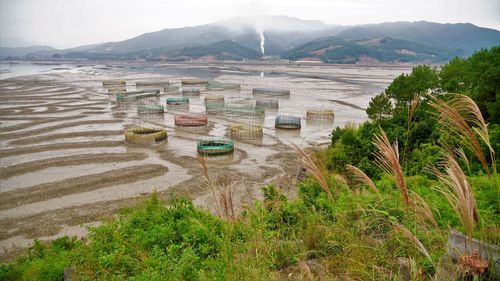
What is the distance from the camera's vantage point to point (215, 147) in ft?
74.9

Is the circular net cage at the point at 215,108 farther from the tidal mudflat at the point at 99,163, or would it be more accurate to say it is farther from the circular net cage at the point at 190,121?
the circular net cage at the point at 190,121

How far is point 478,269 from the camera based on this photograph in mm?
2641

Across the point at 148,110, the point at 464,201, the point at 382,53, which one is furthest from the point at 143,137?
the point at 382,53

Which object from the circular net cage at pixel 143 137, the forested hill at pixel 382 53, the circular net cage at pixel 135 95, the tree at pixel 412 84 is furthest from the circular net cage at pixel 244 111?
the forested hill at pixel 382 53

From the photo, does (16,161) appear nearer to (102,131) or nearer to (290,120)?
(102,131)

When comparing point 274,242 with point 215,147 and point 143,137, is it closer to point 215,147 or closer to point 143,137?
point 215,147

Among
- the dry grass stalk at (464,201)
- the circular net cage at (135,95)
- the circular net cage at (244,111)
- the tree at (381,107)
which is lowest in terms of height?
Answer: the circular net cage at (244,111)

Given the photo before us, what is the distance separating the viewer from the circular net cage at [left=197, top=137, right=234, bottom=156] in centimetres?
2262

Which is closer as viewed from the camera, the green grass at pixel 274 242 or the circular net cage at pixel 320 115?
the green grass at pixel 274 242

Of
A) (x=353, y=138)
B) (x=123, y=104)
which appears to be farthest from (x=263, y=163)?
(x=123, y=104)

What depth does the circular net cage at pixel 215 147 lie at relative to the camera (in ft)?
74.2

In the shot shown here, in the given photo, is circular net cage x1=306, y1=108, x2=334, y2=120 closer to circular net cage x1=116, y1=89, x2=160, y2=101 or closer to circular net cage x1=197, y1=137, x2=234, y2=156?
circular net cage x1=197, y1=137, x2=234, y2=156

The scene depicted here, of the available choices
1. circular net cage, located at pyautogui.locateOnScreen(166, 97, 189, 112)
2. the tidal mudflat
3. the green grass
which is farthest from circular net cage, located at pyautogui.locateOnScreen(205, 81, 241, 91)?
the green grass

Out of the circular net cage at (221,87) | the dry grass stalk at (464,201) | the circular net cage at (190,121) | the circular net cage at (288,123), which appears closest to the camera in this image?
the dry grass stalk at (464,201)
